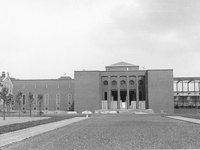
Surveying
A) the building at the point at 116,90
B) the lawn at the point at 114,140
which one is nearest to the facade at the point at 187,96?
the building at the point at 116,90

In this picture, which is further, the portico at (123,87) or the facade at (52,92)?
the facade at (52,92)

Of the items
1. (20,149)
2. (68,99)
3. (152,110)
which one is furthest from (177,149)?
(68,99)

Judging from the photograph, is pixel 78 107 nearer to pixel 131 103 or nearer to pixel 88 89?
pixel 88 89

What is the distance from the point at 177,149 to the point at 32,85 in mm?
123678

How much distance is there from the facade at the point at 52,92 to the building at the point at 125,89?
59.7 ft

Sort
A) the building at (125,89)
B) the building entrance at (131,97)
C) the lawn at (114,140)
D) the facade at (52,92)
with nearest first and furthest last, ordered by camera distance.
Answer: the lawn at (114,140) → the building at (125,89) → the building entrance at (131,97) → the facade at (52,92)

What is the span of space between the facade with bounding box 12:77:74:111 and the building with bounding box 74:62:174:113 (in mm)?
18206

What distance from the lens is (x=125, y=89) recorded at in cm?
12200

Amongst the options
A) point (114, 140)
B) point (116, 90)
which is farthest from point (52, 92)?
point (114, 140)

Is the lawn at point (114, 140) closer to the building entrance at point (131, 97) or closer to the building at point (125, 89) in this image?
the building at point (125, 89)

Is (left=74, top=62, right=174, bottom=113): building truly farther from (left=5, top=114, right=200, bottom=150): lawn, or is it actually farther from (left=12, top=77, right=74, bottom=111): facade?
(left=5, top=114, right=200, bottom=150): lawn

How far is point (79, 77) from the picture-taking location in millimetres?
117250

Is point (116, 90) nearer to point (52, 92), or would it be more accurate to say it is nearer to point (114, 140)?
point (52, 92)

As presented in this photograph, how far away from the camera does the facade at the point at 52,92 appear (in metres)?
134
